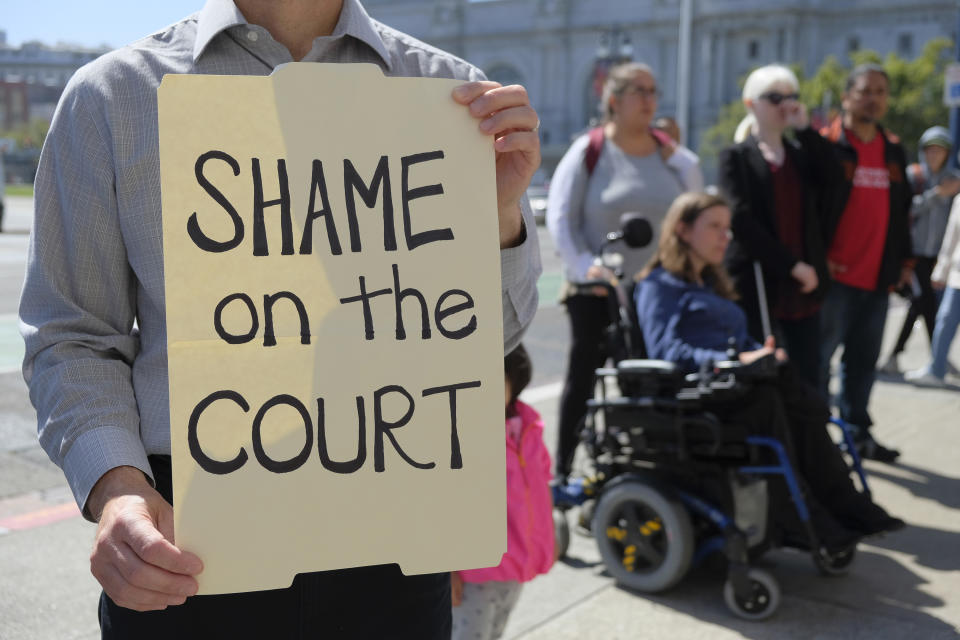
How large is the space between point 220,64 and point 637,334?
2756 mm

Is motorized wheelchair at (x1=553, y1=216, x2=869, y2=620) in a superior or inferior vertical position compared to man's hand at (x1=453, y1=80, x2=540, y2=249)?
inferior

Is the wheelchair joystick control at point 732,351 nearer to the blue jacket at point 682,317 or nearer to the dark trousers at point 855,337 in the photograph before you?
the blue jacket at point 682,317

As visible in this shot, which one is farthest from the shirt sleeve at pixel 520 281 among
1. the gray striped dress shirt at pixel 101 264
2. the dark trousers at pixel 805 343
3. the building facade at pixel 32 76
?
the building facade at pixel 32 76

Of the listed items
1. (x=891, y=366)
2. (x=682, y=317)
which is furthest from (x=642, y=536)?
(x=891, y=366)

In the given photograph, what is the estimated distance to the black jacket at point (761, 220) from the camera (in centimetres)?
467

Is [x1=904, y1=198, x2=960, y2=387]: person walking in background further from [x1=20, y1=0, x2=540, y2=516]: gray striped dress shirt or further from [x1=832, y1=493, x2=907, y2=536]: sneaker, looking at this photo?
[x1=20, y1=0, x2=540, y2=516]: gray striped dress shirt

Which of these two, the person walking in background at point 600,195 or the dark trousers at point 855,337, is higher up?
the person walking in background at point 600,195

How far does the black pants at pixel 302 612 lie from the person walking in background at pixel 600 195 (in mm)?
2905

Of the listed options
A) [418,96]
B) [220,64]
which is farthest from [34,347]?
[418,96]

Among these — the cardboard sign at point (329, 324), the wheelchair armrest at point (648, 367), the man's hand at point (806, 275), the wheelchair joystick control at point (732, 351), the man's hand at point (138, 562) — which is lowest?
the wheelchair armrest at point (648, 367)

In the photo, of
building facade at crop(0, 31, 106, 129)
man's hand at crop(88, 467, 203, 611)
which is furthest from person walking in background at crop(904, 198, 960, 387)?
building facade at crop(0, 31, 106, 129)

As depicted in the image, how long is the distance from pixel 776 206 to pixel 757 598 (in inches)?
79.5

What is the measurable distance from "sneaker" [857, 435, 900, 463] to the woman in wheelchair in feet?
5.77

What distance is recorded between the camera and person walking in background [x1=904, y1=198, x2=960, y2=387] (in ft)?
23.1
